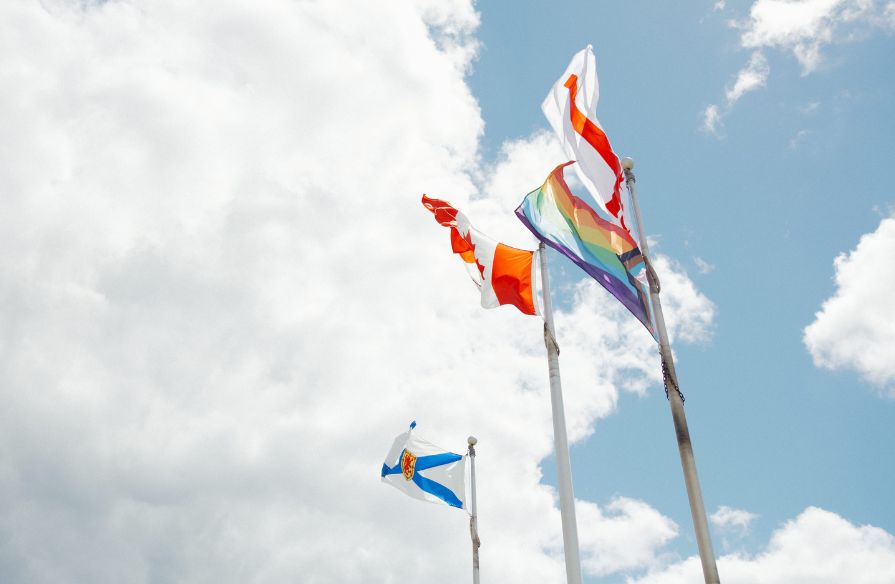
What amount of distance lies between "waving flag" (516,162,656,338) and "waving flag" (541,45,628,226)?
571 millimetres

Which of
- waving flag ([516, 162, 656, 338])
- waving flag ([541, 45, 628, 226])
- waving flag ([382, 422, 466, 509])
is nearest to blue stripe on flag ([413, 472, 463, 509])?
waving flag ([382, 422, 466, 509])

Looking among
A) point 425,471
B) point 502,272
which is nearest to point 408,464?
point 425,471

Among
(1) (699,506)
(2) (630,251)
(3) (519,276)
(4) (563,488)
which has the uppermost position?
(3) (519,276)

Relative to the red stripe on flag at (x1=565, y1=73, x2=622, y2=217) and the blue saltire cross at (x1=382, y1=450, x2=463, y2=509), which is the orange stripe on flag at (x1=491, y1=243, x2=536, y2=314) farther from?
the blue saltire cross at (x1=382, y1=450, x2=463, y2=509)

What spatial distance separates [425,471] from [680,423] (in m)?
15.6

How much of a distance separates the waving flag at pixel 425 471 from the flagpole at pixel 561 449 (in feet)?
34.4

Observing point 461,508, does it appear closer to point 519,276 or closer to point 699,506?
point 519,276

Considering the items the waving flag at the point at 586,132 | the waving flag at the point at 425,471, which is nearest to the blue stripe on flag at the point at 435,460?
the waving flag at the point at 425,471

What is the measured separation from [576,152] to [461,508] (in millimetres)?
15044

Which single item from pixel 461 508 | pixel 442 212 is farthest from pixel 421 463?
pixel 442 212

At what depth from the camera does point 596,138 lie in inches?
642

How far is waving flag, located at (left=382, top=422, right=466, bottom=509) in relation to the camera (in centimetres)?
2661

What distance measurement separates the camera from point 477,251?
1941 centimetres

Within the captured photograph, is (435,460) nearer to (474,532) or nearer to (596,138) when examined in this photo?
(474,532)
